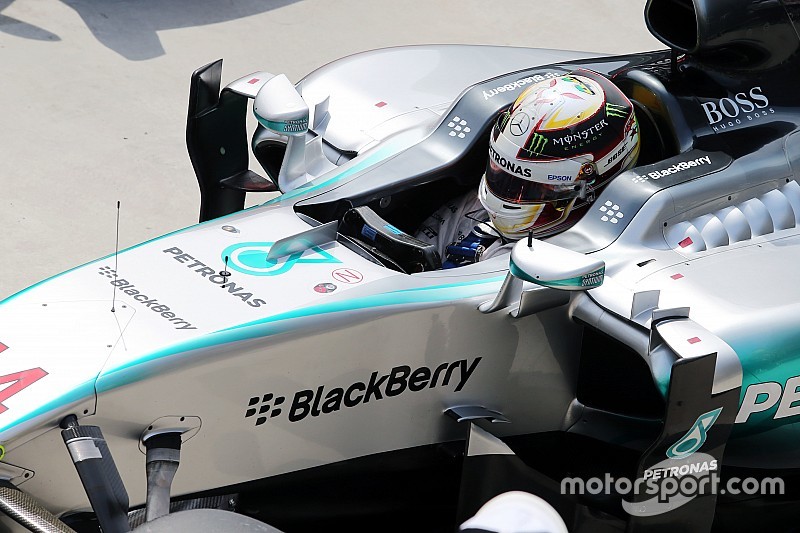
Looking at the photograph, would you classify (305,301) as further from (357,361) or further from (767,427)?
(767,427)

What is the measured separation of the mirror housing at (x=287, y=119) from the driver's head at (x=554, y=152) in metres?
0.69

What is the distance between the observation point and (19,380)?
9.30 feet

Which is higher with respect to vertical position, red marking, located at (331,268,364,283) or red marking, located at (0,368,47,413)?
red marking, located at (331,268,364,283)

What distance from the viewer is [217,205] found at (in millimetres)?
4375

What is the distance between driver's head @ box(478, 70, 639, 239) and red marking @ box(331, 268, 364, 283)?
23.4 inches

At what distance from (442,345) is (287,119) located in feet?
3.73

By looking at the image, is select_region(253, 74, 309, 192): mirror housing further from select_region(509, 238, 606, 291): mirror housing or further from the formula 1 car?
select_region(509, 238, 606, 291): mirror housing

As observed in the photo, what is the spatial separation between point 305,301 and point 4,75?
3840 millimetres

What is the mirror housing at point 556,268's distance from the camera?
2873 millimetres

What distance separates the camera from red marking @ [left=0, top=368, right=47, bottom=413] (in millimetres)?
2805

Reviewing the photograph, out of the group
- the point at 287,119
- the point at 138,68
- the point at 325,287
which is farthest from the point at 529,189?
the point at 138,68

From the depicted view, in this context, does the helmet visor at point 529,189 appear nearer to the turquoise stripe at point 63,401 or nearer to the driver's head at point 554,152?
the driver's head at point 554,152
